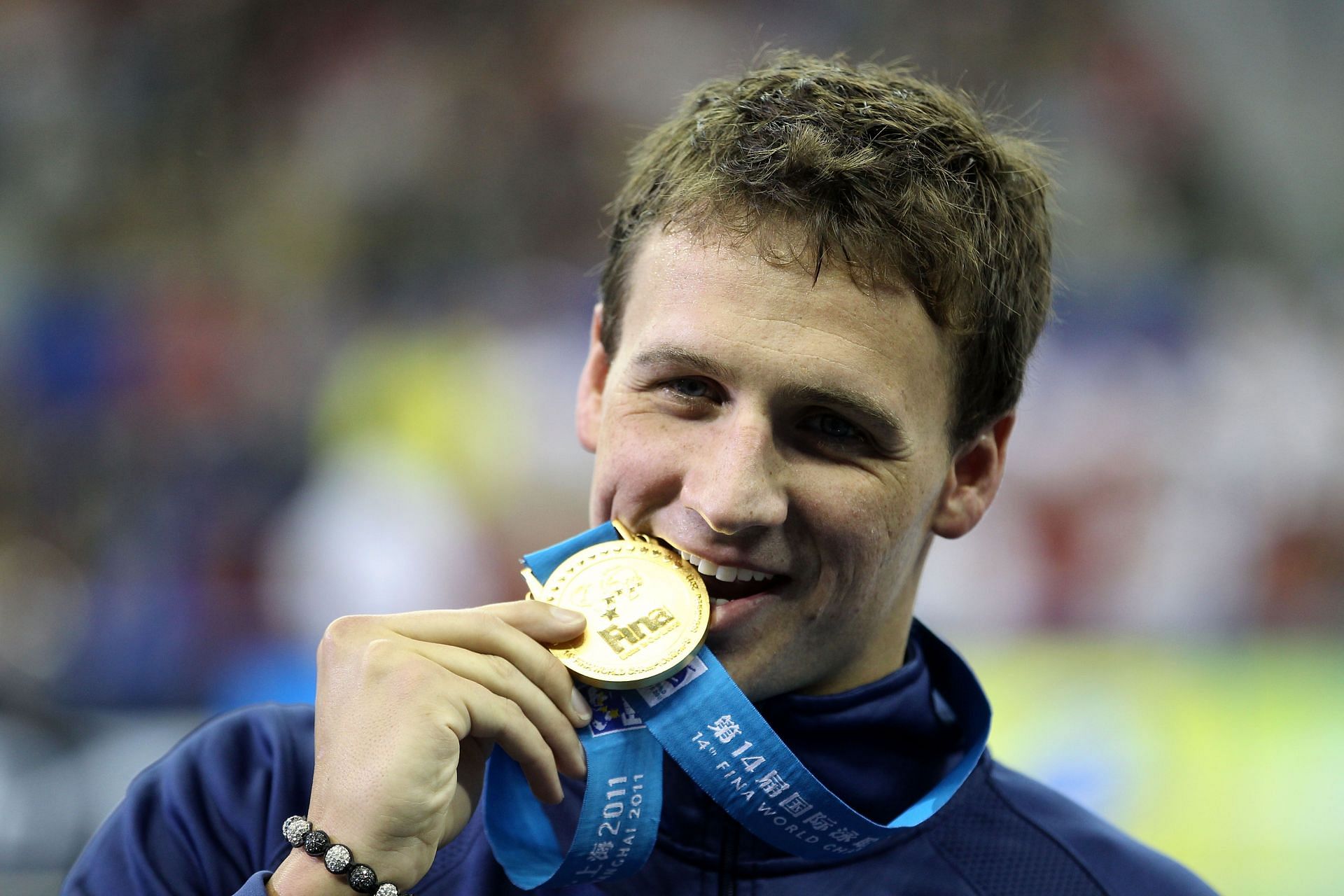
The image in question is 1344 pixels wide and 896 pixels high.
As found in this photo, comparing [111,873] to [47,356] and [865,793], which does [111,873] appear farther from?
[47,356]

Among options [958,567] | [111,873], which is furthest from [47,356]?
[111,873]

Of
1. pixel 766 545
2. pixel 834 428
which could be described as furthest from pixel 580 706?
pixel 834 428

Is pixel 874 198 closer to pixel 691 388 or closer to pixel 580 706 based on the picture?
pixel 691 388

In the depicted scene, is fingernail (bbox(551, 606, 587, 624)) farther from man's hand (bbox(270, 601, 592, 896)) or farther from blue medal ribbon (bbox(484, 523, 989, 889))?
blue medal ribbon (bbox(484, 523, 989, 889))

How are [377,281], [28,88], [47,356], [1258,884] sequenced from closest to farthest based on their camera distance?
[1258,884] → [47,356] → [377,281] → [28,88]

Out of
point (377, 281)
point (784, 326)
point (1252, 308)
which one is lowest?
point (377, 281)

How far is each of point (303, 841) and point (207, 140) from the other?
9.49 metres

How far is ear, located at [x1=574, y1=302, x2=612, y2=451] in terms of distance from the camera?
2.63 meters

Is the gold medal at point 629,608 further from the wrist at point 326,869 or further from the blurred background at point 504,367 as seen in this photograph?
the blurred background at point 504,367

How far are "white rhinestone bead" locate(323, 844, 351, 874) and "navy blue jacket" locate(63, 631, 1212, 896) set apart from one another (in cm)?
40

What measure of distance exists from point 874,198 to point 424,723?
3.59ft

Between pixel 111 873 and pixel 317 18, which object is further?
pixel 317 18

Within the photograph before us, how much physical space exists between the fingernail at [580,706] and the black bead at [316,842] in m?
0.39

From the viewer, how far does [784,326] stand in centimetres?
220
